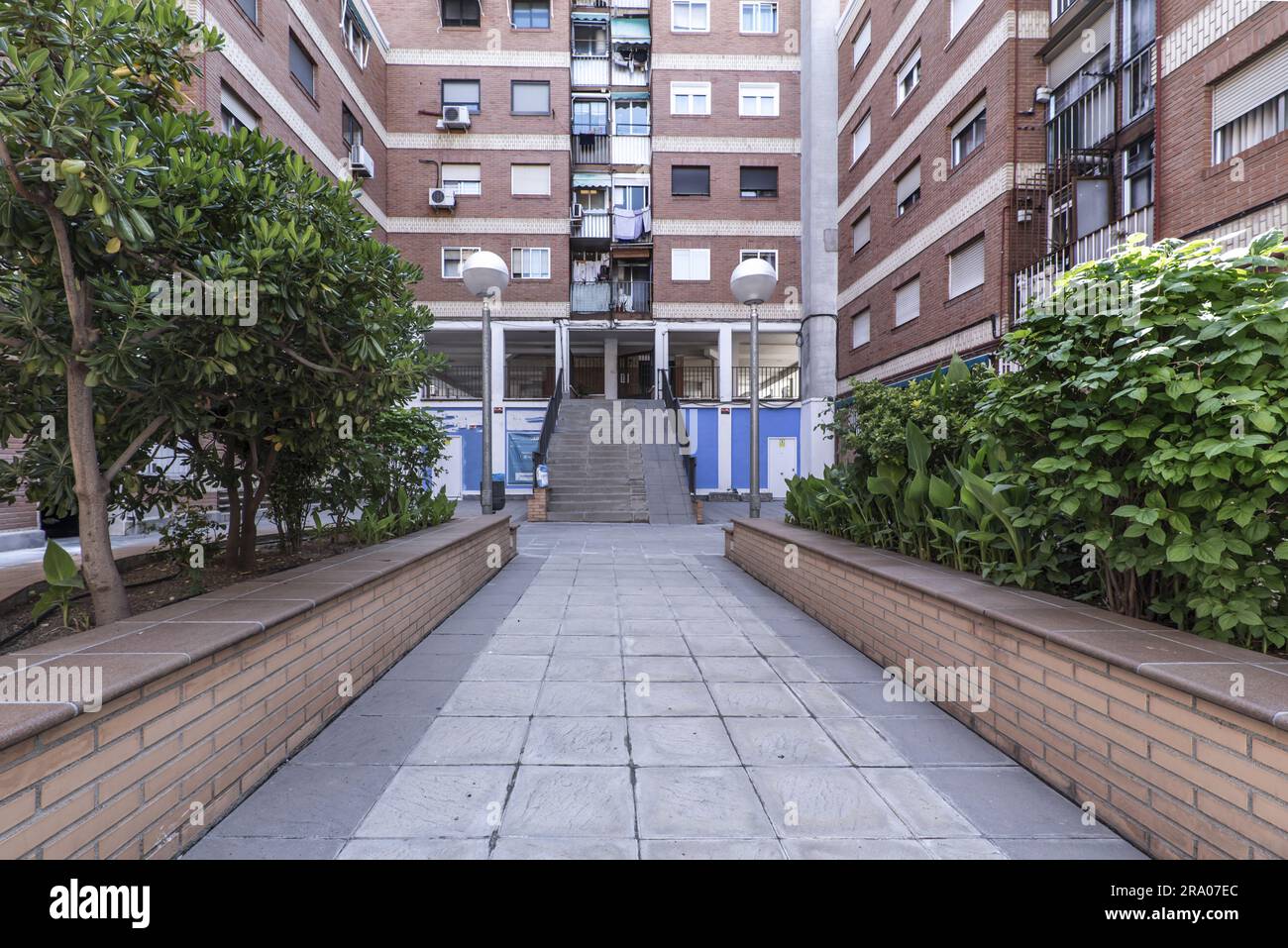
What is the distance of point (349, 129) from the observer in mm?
16516

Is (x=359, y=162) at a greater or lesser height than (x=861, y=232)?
greater

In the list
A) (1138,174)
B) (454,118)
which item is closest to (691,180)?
(454,118)

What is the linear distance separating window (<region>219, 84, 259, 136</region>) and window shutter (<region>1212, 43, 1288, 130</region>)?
50.0 ft

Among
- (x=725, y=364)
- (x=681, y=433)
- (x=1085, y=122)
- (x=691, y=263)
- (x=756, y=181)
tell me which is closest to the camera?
(x=1085, y=122)

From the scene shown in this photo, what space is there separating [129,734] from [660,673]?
2.63 metres

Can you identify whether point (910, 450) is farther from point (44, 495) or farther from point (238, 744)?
point (44, 495)

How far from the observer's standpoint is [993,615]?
2.77 m

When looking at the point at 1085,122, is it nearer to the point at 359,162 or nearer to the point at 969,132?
the point at 969,132

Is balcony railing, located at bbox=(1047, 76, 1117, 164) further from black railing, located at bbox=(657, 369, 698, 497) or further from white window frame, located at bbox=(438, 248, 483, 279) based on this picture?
white window frame, located at bbox=(438, 248, 483, 279)

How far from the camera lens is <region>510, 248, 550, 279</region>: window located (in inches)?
761

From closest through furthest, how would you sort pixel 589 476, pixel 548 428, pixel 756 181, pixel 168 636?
pixel 168 636
pixel 589 476
pixel 548 428
pixel 756 181

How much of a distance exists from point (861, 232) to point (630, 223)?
727 cm

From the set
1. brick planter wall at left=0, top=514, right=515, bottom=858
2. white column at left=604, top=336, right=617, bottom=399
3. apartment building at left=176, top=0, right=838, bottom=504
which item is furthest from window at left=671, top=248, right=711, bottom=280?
brick planter wall at left=0, top=514, right=515, bottom=858
